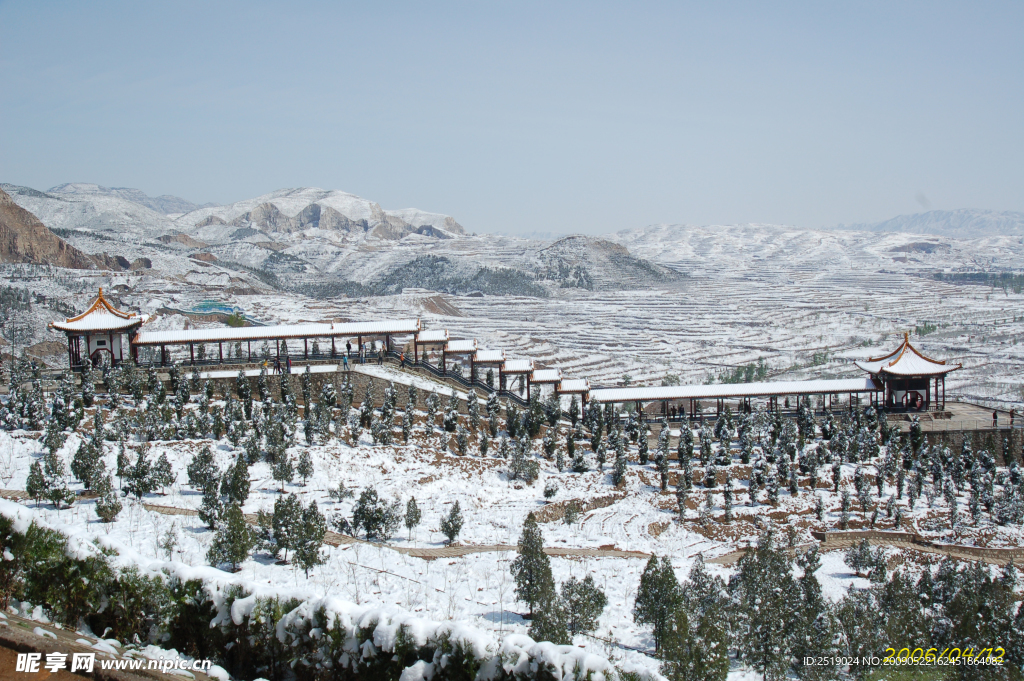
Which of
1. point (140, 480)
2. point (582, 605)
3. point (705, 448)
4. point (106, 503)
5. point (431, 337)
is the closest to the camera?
point (582, 605)

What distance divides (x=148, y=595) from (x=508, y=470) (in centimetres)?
1868

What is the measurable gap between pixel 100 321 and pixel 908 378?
36.0 meters

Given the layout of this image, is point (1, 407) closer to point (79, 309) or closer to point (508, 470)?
point (508, 470)

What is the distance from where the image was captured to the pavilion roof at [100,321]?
30.5 meters

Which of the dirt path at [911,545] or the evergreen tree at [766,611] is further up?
the evergreen tree at [766,611]

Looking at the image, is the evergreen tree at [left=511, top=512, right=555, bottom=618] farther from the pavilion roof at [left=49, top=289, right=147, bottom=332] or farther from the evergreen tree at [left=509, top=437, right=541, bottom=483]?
the pavilion roof at [left=49, top=289, right=147, bottom=332]

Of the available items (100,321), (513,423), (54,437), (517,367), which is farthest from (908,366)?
(100,321)

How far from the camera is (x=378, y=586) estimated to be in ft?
46.7

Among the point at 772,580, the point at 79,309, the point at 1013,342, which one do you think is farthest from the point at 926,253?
the point at 772,580

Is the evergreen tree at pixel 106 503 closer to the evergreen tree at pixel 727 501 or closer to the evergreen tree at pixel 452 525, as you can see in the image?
the evergreen tree at pixel 452 525

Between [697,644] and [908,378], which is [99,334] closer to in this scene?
[697,644]
